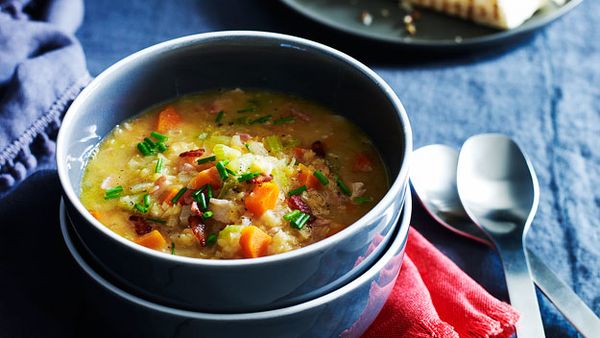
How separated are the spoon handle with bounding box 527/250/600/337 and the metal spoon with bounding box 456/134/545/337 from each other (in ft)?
0.14

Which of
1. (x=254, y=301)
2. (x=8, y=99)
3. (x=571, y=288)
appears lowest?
(x=571, y=288)

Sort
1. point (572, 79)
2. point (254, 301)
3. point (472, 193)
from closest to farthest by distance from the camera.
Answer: point (254, 301), point (472, 193), point (572, 79)

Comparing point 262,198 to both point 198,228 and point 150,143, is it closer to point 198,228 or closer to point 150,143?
point 198,228

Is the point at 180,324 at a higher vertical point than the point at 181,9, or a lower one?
higher

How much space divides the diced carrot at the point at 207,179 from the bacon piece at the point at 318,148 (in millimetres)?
325

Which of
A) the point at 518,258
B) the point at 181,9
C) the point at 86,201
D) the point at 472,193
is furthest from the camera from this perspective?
the point at 181,9

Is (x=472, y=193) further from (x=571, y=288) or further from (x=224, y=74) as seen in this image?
(x=224, y=74)

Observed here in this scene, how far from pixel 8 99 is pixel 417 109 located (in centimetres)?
146

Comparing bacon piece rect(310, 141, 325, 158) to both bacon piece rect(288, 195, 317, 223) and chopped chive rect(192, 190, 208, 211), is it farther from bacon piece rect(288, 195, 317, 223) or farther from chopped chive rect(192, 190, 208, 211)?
chopped chive rect(192, 190, 208, 211)

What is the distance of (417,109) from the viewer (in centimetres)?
303

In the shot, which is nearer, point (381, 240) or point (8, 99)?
point (381, 240)

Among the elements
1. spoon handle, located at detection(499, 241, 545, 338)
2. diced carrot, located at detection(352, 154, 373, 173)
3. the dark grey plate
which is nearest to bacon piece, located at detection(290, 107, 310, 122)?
diced carrot, located at detection(352, 154, 373, 173)

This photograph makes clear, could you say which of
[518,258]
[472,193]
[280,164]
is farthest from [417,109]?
[280,164]

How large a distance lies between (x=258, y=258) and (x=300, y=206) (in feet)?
1.04
